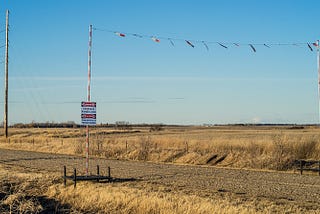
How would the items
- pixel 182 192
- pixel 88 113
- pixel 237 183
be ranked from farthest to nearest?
pixel 237 183 → pixel 88 113 → pixel 182 192

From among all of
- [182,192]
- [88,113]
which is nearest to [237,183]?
[182,192]

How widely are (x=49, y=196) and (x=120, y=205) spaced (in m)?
3.51

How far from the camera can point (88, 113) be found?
16891 millimetres

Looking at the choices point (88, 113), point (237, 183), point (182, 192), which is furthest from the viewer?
point (237, 183)

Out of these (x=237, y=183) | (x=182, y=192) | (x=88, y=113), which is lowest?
(x=237, y=183)

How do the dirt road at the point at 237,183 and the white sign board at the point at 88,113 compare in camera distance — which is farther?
the white sign board at the point at 88,113

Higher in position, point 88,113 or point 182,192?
point 88,113

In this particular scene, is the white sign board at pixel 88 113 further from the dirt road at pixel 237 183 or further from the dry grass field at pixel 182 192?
the dirt road at pixel 237 183

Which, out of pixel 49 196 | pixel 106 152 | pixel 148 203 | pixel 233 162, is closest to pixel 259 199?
pixel 148 203

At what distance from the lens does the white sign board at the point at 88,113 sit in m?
16.8

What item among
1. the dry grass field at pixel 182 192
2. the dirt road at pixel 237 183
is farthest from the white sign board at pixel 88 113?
the dirt road at pixel 237 183

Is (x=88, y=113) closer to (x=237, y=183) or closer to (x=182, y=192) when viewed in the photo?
(x=182, y=192)

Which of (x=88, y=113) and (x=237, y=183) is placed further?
(x=237, y=183)

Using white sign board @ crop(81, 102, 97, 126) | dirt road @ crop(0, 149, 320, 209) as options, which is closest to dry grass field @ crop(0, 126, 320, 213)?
dirt road @ crop(0, 149, 320, 209)
